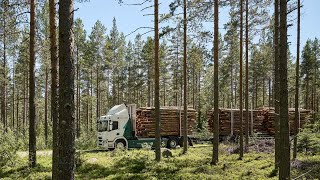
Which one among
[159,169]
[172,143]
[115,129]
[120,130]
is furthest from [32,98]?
[172,143]

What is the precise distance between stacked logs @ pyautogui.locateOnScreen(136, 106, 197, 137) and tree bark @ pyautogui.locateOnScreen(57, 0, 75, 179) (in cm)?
1917

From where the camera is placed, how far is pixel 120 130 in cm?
2459

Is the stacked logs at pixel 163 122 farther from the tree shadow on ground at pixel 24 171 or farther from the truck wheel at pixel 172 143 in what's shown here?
the tree shadow on ground at pixel 24 171

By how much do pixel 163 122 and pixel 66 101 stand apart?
20520 mm

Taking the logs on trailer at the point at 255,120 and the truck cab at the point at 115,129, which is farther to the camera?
the logs on trailer at the point at 255,120

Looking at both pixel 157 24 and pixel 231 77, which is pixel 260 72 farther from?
pixel 157 24

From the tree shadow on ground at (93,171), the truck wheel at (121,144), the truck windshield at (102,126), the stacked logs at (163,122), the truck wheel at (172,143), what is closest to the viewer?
the tree shadow on ground at (93,171)

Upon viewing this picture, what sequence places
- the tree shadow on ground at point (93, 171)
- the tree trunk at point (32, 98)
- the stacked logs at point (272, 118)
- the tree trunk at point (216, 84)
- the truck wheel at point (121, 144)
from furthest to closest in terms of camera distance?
the stacked logs at point (272, 118)
the truck wheel at point (121, 144)
the tree trunk at point (216, 84)
the tree trunk at point (32, 98)
the tree shadow on ground at point (93, 171)

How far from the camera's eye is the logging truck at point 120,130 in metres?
24.5

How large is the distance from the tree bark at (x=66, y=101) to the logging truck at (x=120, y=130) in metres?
18.1

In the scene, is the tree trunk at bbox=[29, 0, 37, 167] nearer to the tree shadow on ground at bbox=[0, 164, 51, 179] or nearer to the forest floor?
A: the tree shadow on ground at bbox=[0, 164, 51, 179]

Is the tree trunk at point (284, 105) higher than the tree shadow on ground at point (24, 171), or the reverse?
the tree trunk at point (284, 105)

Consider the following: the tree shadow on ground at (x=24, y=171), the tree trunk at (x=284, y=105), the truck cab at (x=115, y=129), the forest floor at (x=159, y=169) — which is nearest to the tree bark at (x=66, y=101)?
the tree trunk at (x=284, y=105)

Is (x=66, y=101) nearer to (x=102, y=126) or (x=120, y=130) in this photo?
(x=120, y=130)
